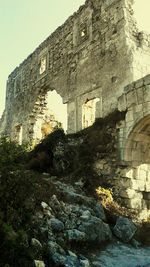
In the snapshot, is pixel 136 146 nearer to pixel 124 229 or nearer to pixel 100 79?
pixel 124 229

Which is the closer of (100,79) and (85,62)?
(100,79)

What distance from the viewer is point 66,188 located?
9820mm

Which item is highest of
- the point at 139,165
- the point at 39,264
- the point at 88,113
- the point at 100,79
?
the point at 100,79

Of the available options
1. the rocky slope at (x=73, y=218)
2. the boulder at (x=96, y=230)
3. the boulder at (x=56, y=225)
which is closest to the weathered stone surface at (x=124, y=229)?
the rocky slope at (x=73, y=218)

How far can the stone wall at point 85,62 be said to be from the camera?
43.3ft

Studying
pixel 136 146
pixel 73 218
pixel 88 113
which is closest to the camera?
pixel 73 218

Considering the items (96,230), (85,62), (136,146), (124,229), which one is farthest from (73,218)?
(85,62)

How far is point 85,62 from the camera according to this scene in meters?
15.0

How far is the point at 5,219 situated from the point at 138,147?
5.49 metres

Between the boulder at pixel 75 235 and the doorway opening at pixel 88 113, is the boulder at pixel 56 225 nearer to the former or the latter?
the boulder at pixel 75 235

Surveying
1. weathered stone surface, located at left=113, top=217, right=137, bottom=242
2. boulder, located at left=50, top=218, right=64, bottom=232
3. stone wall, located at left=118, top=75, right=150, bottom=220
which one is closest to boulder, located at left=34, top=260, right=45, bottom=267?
boulder, located at left=50, top=218, right=64, bottom=232

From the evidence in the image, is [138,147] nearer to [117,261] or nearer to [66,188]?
[66,188]

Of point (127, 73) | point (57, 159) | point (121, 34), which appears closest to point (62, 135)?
point (57, 159)

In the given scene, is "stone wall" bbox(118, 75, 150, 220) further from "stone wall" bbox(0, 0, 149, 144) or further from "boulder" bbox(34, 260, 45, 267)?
"boulder" bbox(34, 260, 45, 267)
